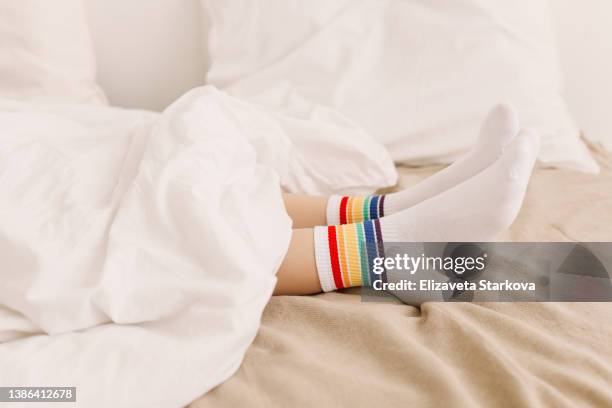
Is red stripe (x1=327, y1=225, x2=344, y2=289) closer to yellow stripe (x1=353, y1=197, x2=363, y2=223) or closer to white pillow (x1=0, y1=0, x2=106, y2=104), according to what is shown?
yellow stripe (x1=353, y1=197, x2=363, y2=223)

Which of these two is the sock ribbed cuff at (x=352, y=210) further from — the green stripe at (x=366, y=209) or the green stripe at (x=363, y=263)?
the green stripe at (x=363, y=263)

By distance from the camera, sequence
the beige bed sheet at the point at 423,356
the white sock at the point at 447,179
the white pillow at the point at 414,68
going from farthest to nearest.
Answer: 1. the white pillow at the point at 414,68
2. the white sock at the point at 447,179
3. the beige bed sheet at the point at 423,356

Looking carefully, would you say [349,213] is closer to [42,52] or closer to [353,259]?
[353,259]

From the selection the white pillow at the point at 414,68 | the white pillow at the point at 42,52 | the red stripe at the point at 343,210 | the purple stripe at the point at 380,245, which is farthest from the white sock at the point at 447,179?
the white pillow at the point at 42,52

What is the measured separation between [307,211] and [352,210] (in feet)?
0.22

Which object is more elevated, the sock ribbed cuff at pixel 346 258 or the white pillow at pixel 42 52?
the white pillow at pixel 42 52

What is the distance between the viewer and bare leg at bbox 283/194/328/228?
894 mm

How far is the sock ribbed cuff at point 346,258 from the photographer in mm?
748

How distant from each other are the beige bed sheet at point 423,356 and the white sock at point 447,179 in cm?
17

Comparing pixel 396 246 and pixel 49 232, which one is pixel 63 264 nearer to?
pixel 49 232

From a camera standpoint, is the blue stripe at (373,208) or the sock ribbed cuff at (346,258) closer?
the sock ribbed cuff at (346,258)

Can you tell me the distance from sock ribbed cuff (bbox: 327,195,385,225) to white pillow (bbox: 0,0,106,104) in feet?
2.08

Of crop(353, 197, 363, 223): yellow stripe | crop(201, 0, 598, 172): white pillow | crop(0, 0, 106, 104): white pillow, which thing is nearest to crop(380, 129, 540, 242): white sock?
crop(353, 197, 363, 223): yellow stripe

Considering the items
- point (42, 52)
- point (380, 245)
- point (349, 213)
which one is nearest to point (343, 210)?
point (349, 213)
